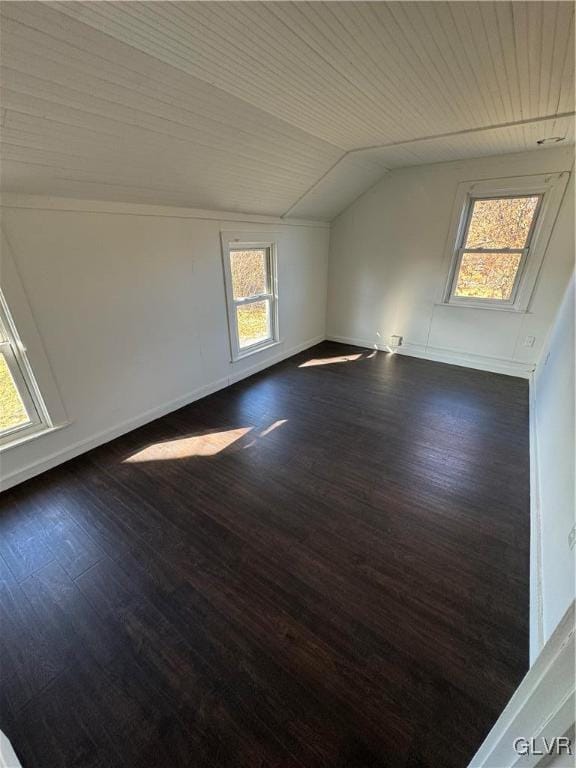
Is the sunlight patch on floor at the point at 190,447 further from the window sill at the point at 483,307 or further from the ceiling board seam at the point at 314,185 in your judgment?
the window sill at the point at 483,307

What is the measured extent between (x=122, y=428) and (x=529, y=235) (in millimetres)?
4693

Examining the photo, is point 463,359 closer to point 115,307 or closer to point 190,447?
point 190,447

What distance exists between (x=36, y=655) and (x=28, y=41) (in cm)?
249

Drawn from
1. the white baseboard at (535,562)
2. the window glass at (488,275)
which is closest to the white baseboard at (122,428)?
the window glass at (488,275)

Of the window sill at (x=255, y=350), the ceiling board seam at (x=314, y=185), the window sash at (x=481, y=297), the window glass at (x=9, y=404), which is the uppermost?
the ceiling board seam at (x=314, y=185)

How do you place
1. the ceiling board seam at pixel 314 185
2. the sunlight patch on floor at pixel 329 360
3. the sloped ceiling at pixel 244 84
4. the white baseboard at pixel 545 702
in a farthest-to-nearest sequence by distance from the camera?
1. the sunlight patch on floor at pixel 329 360
2. the ceiling board seam at pixel 314 185
3. the sloped ceiling at pixel 244 84
4. the white baseboard at pixel 545 702

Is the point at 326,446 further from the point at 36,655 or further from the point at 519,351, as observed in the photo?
the point at 519,351

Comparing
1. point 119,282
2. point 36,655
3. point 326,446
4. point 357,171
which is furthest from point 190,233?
point 36,655

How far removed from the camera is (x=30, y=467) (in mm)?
2297

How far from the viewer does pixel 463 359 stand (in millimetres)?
4199

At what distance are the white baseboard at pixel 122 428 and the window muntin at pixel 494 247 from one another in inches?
105

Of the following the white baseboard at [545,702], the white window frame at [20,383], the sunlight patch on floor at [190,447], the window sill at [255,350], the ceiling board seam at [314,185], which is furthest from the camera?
the window sill at [255,350]

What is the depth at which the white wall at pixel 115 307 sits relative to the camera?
83.3 inches

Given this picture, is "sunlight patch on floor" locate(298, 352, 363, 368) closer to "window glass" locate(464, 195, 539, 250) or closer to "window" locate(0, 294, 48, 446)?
"window glass" locate(464, 195, 539, 250)
